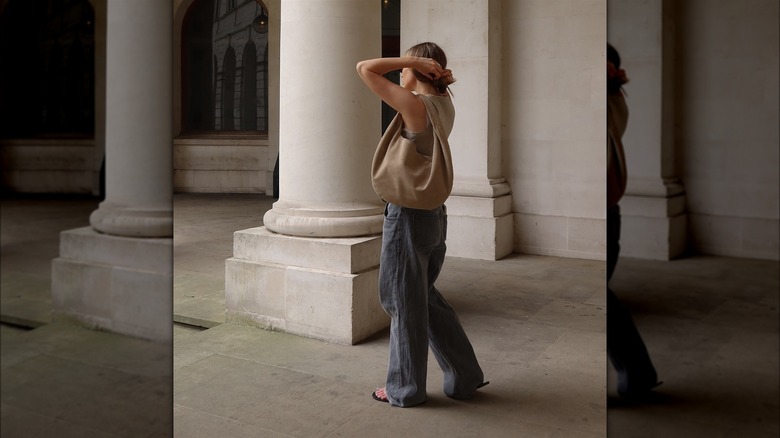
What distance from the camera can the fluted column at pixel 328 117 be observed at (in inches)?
212

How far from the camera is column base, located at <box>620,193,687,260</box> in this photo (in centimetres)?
55

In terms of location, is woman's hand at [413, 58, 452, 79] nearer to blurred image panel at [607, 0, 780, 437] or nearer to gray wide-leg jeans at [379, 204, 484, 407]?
gray wide-leg jeans at [379, 204, 484, 407]

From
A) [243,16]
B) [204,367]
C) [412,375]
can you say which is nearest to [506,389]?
[412,375]

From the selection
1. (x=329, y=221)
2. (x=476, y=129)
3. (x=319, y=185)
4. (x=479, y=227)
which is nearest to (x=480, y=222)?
(x=479, y=227)

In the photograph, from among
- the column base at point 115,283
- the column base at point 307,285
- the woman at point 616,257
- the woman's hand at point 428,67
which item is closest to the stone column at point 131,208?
the column base at point 115,283

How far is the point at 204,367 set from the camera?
4746 mm

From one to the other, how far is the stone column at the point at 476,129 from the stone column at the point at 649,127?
8.10 m

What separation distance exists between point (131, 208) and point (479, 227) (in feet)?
25.8

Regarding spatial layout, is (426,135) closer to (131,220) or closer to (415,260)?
(415,260)

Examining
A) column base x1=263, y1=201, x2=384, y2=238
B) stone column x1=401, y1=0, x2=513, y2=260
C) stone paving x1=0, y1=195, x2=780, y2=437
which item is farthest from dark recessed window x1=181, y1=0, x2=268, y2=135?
column base x1=263, y1=201, x2=384, y2=238

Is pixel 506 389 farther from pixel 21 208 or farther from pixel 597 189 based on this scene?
pixel 597 189

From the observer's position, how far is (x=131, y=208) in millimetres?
984

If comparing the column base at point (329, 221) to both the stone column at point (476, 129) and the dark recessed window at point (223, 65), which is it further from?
the dark recessed window at point (223, 65)

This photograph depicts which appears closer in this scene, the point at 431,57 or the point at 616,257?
the point at 616,257
